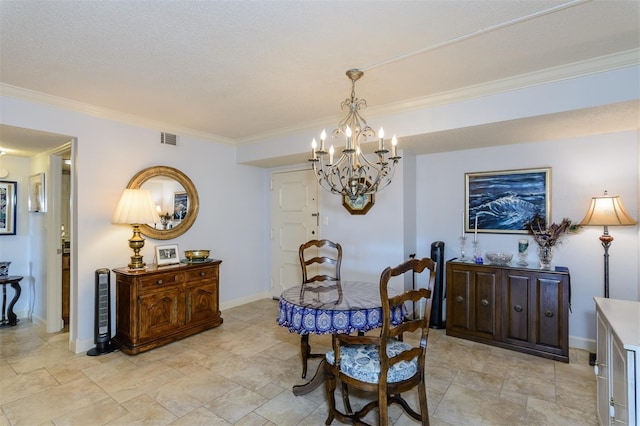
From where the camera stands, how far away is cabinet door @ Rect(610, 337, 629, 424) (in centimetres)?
134

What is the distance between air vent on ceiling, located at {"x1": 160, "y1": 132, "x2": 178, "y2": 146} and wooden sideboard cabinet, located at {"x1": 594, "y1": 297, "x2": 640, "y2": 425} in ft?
13.8

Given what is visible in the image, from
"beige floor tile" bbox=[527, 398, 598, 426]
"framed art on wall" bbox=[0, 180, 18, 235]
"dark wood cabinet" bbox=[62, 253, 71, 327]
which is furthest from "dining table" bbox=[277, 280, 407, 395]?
"framed art on wall" bbox=[0, 180, 18, 235]

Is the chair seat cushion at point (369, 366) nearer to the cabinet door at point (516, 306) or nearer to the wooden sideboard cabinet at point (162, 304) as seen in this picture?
the cabinet door at point (516, 306)

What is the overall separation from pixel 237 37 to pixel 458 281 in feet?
10.0

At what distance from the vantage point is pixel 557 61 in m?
2.25

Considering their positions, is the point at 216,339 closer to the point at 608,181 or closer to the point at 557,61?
the point at 557,61

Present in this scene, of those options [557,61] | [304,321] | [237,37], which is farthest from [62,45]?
[557,61]

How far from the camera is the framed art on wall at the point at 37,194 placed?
3.76 m

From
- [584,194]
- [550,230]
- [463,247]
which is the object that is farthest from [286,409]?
[584,194]

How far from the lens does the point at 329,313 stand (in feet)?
6.33

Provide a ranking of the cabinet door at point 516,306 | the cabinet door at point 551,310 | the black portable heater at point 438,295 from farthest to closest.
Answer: the black portable heater at point 438,295, the cabinet door at point 516,306, the cabinet door at point 551,310

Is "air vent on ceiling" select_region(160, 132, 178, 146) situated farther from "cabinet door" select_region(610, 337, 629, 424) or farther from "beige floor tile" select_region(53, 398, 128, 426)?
"cabinet door" select_region(610, 337, 629, 424)

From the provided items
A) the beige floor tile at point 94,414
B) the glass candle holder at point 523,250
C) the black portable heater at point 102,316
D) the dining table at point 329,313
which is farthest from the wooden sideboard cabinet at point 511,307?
the black portable heater at point 102,316

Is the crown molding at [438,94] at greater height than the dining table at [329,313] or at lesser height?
greater
